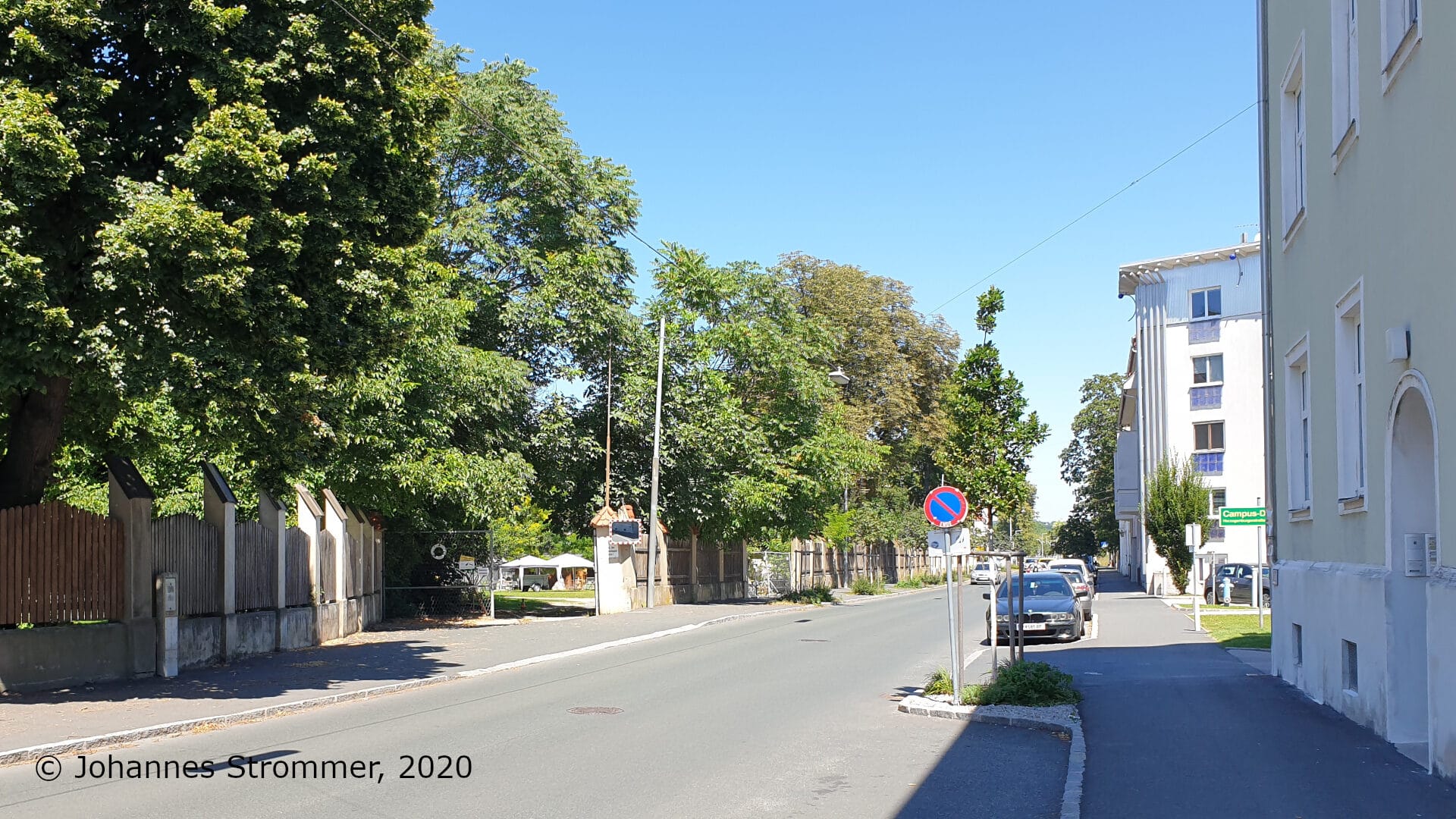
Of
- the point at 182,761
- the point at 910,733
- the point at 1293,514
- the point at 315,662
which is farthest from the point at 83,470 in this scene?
the point at 1293,514

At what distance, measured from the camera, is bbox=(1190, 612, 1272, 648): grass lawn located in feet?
76.8

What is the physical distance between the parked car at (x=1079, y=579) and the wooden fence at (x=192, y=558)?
654 inches

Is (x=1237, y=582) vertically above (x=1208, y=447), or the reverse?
(x=1208, y=447)

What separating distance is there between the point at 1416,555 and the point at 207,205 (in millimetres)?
12439

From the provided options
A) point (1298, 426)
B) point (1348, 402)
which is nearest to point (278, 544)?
point (1298, 426)

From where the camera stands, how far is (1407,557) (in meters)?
10.5

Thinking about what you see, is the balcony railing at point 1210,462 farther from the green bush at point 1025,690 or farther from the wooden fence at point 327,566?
the green bush at point 1025,690

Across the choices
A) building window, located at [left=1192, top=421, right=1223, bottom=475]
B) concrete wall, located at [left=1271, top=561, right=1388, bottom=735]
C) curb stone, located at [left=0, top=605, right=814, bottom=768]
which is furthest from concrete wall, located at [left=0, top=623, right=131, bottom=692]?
building window, located at [left=1192, top=421, right=1223, bottom=475]

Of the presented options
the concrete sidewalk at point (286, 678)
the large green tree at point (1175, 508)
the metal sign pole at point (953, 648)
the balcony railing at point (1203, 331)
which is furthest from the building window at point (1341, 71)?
the balcony railing at point (1203, 331)

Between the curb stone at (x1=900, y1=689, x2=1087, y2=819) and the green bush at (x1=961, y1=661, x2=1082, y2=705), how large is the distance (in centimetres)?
18

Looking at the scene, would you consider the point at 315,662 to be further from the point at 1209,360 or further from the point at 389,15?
the point at 1209,360

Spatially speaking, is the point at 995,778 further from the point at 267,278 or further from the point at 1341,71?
the point at 267,278

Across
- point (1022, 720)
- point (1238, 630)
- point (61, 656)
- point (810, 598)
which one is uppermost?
point (61, 656)

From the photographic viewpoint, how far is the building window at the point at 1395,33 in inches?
392
